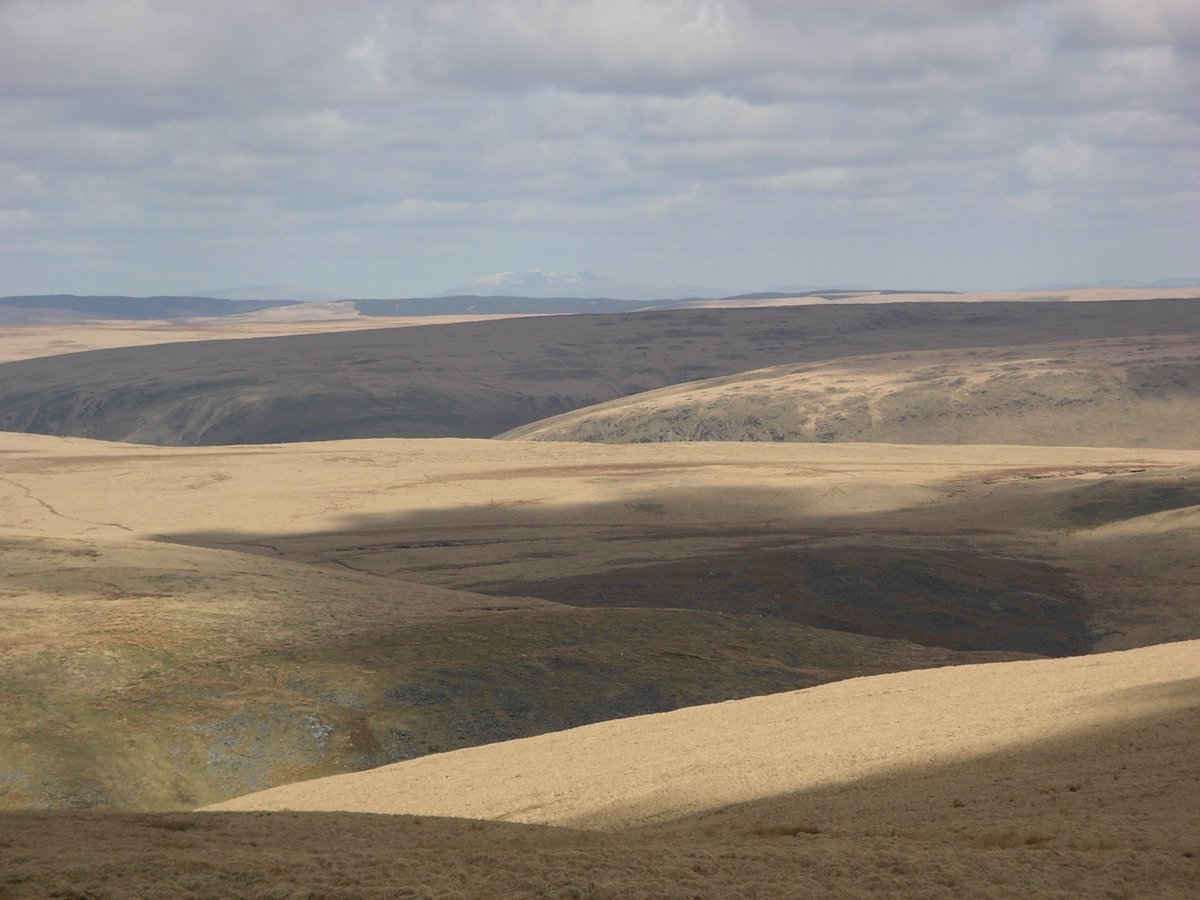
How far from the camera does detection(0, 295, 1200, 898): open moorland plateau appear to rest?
11883 mm

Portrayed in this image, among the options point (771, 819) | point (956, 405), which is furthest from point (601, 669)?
point (956, 405)

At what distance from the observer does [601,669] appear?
29.7 meters

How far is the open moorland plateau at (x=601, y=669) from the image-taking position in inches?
468

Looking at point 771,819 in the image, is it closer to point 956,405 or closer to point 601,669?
point 601,669

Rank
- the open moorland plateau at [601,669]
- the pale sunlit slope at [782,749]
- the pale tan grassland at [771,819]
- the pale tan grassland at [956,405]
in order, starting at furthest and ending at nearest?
the pale tan grassland at [956,405], the pale sunlit slope at [782,749], the open moorland plateau at [601,669], the pale tan grassland at [771,819]

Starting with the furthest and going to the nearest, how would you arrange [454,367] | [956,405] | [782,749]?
[454,367]
[956,405]
[782,749]

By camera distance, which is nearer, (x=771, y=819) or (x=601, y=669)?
(x=771, y=819)

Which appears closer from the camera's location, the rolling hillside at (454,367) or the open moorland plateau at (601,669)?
the open moorland plateau at (601,669)

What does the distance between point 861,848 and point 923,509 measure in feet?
156

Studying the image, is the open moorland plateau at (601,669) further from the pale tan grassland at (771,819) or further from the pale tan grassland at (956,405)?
the pale tan grassland at (956,405)

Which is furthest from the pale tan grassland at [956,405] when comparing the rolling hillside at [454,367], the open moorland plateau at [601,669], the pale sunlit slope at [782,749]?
the pale sunlit slope at [782,749]

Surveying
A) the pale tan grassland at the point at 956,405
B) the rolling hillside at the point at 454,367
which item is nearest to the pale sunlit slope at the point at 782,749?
the pale tan grassland at the point at 956,405

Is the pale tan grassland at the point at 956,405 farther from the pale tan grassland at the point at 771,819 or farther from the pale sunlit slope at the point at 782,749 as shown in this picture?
→ the pale tan grassland at the point at 771,819

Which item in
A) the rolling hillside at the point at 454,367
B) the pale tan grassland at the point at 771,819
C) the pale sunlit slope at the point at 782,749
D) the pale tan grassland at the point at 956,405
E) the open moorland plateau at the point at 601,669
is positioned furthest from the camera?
the rolling hillside at the point at 454,367
